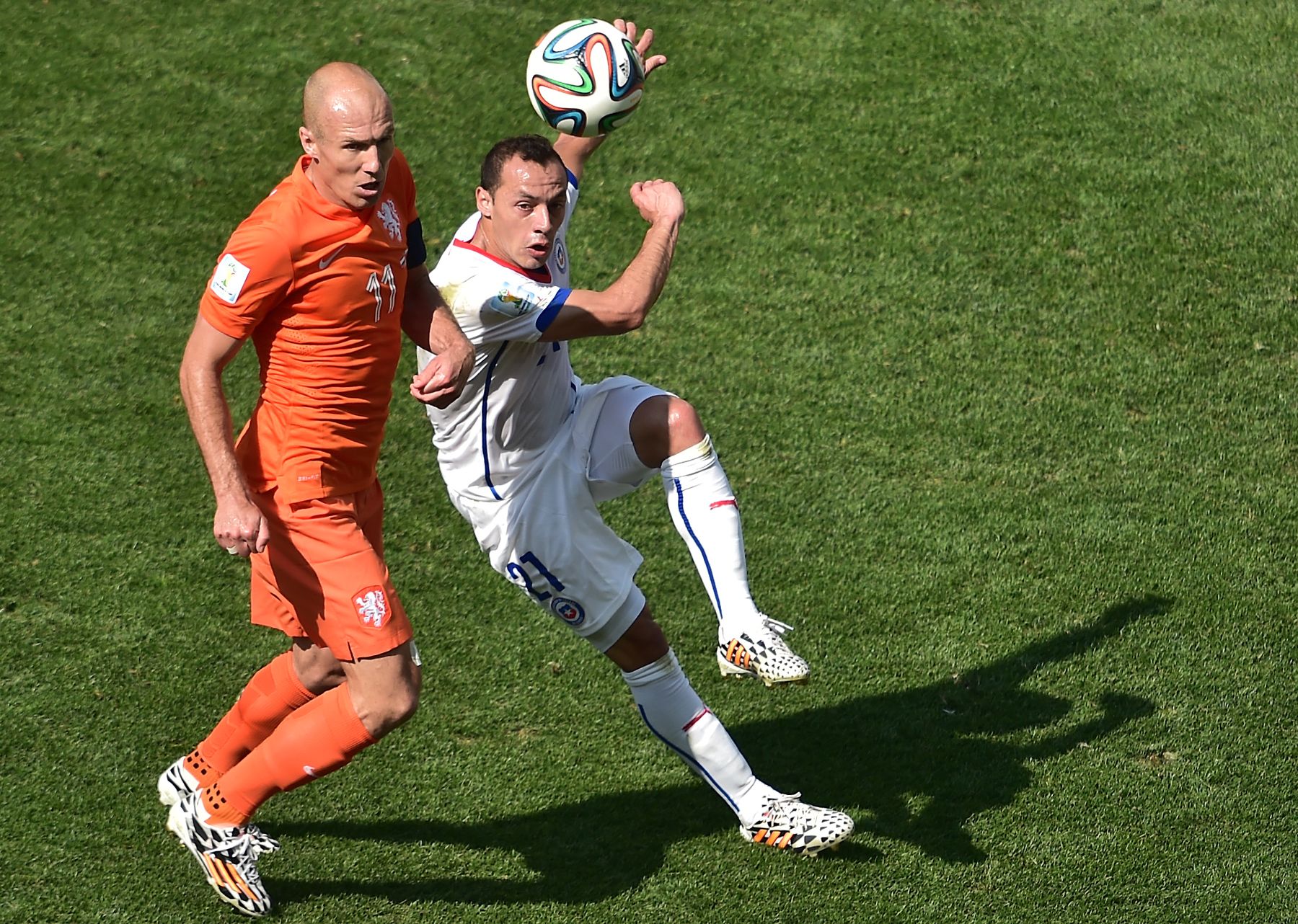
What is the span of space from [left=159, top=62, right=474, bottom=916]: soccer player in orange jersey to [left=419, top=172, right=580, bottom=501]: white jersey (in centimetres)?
14

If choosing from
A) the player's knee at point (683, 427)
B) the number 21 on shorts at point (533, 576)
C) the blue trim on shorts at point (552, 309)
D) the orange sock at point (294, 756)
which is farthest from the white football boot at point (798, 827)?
the blue trim on shorts at point (552, 309)

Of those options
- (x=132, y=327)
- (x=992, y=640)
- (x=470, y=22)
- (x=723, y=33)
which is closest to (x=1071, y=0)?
(x=723, y=33)

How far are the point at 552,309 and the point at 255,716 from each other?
1902mm

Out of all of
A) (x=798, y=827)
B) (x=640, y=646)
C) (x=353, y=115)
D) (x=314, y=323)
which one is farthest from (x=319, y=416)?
(x=798, y=827)

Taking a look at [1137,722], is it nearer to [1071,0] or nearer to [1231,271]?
[1231,271]

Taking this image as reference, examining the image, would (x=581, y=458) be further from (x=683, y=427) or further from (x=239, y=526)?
(x=239, y=526)

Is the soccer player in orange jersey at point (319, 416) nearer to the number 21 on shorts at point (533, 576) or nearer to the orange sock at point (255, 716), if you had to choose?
the orange sock at point (255, 716)

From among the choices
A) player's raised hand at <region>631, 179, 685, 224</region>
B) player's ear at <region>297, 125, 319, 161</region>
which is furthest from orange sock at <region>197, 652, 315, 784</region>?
player's raised hand at <region>631, 179, 685, 224</region>

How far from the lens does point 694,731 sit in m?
5.48

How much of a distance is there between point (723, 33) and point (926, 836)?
6.32 metres

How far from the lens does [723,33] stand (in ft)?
33.1

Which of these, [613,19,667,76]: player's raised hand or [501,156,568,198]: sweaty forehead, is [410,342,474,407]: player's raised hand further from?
[613,19,667,76]: player's raised hand

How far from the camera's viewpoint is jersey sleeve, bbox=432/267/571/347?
16.4 ft

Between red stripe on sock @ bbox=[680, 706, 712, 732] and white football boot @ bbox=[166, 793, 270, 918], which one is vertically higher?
red stripe on sock @ bbox=[680, 706, 712, 732]
